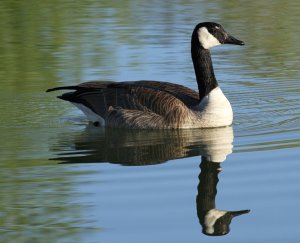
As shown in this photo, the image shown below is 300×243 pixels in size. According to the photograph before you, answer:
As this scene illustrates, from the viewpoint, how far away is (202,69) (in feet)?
46.8

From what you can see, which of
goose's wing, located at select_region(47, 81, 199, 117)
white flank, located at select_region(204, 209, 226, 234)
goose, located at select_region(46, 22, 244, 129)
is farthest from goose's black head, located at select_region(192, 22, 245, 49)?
white flank, located at select_region(204, 209, 226, 234)

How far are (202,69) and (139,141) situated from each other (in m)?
1.81

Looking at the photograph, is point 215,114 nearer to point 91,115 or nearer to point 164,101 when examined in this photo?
point 164,101

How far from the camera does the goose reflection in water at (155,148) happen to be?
36.1 feet

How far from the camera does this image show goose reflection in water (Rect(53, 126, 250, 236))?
433 inches

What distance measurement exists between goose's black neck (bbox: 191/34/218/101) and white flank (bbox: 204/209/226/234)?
4733 mm

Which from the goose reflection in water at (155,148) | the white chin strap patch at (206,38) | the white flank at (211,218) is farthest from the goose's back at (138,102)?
the white flank at (211,218)

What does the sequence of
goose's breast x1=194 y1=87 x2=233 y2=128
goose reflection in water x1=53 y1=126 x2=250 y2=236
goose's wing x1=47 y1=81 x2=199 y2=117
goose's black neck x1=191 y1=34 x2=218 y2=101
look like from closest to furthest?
goose reflection in water x1=53 y1=126 x2=250 y2=236, goose's breast x1=194 y1=87 x2=233 y2=128, goose's wing x1=47 y1=81 x2=199 y2=117, goose's black neck x1=191 y1=34 x2=218 y2=101

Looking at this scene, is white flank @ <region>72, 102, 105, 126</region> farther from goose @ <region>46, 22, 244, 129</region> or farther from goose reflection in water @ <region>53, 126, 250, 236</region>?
goose reflection in water @ <region>53, 126, 250, 236</region>

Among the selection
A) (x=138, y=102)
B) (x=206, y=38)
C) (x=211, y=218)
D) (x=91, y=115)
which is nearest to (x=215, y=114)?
(x=138, y=102)

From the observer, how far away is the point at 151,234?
856 cm

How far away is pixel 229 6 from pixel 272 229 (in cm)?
1658

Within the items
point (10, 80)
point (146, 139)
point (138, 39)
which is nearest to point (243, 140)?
point (146, 139)

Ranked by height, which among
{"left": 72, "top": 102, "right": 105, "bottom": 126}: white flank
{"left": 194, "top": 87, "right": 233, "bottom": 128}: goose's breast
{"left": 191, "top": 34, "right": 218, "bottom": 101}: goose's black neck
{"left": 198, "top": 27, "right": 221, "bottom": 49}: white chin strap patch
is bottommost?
{"left": 72, "top": 102, "right": 105, "bottom": 126}: white flank
